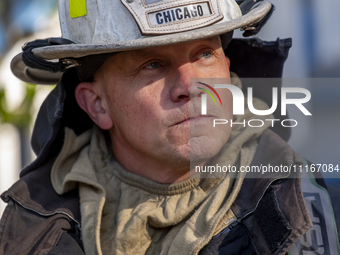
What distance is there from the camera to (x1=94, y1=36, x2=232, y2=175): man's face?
1866mm

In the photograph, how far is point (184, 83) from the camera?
1.85 metres

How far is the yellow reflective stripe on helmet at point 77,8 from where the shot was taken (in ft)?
6.55

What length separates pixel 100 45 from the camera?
181 cm

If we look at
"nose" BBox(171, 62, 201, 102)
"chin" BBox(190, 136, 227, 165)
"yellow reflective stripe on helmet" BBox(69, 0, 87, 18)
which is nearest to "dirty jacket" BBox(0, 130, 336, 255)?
"chin" BBox(190, 136, 227, 165)

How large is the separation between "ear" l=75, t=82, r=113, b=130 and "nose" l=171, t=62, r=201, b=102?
0.46 metres

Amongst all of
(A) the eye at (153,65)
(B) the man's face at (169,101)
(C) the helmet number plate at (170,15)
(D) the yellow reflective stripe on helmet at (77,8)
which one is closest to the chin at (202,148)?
(B) the man's face at (169,101)

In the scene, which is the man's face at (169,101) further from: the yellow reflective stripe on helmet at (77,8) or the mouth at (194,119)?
the yellow reflective stripe on helmet at (77,8)

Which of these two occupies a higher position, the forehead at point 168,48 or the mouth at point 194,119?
the forehead at point 168,48

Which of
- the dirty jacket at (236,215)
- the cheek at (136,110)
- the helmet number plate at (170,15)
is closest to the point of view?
the dirty jacket at (236,215)

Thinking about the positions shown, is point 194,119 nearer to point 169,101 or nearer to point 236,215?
point 169,101

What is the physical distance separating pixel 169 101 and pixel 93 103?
1.69 feet

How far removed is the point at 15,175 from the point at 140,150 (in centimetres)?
490

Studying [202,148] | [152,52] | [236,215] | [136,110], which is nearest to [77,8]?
[152,52]

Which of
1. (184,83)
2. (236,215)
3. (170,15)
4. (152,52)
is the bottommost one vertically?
(236,215)
